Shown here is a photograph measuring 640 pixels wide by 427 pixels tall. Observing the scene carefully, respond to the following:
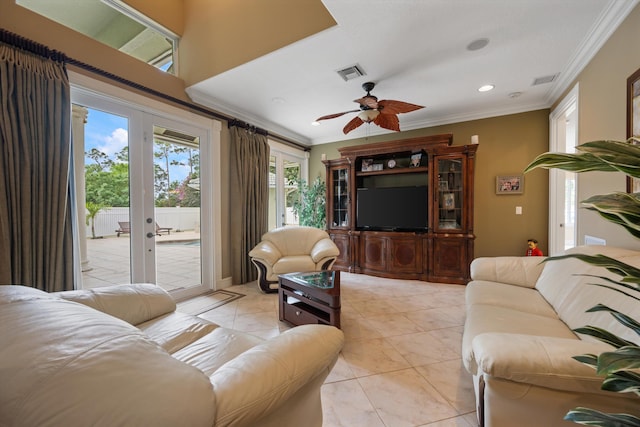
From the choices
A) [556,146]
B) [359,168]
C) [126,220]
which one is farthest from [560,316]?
[126,220]

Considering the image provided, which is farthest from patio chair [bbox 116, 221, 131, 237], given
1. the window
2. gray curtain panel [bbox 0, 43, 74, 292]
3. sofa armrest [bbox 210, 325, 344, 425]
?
sofa armrest [bbox 210, 325, 344, 425]

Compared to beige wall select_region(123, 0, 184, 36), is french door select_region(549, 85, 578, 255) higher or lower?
lower

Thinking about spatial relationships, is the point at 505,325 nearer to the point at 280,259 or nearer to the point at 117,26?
the point at 280,259

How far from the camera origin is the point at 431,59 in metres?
2.61

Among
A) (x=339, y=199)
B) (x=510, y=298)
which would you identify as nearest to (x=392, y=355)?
(x=510, y=298)

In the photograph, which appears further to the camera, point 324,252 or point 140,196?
point 324,252

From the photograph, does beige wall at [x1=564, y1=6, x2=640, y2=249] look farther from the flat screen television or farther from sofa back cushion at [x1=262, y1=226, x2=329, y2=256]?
sofa back cushion at [x1=262, y1=226, x2=329, y2=256]

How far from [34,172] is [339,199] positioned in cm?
394

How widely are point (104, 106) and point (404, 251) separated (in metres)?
4.23

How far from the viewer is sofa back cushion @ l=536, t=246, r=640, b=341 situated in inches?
50.3

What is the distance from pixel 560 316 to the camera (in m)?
1.70

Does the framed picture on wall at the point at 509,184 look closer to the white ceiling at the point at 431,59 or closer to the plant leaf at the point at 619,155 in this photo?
the white ceiling at the point at 431,59

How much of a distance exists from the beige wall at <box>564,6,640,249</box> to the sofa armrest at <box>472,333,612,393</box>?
130 centimetres

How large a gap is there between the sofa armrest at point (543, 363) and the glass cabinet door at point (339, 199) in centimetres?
382
